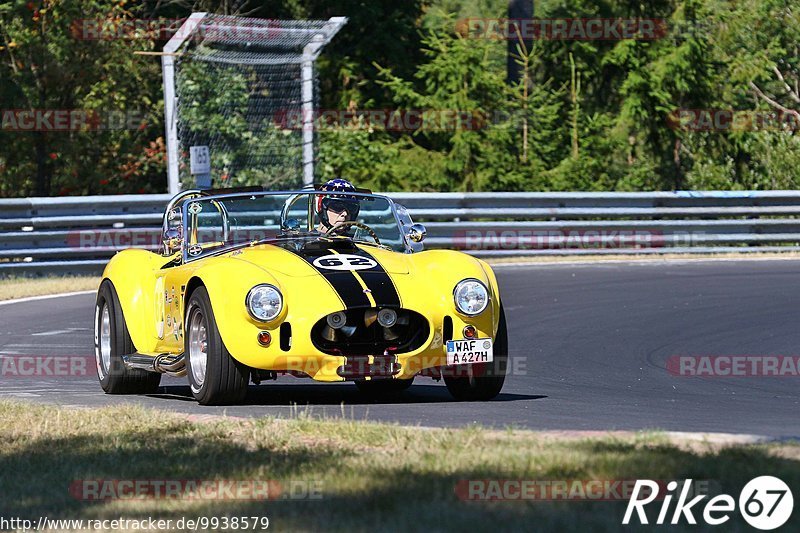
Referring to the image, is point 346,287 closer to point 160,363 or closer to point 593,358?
point 160,363

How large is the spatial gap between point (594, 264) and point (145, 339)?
11427 mm

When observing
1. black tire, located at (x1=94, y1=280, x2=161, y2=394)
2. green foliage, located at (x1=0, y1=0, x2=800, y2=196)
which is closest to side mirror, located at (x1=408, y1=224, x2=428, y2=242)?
black tire, located at (x1=94, y1=280, x2=161, y2=394)

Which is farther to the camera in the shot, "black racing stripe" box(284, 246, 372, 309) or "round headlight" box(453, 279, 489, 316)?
"round headlight" box(453, 279, 489, 316)

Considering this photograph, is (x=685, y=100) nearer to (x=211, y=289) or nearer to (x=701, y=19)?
(x=701, y=19)

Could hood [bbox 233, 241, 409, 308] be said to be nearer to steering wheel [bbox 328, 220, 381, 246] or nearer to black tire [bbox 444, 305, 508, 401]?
A: steering wheel [bbox 328, 220, 381, 246]

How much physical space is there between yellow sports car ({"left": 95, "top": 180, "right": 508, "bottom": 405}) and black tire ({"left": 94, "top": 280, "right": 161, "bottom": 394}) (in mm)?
11

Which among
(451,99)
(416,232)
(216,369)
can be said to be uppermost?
(451,99)

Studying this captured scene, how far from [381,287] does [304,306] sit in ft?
1.54

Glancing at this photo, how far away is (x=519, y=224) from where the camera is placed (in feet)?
69.5

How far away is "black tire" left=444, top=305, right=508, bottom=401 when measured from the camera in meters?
8.86

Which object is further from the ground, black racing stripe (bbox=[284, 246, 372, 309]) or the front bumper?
black racing stripe (bbox=[284, 246, 372, 309])

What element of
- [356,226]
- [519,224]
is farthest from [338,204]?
[519,224]

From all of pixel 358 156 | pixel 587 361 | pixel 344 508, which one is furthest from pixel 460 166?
pixel 344 508

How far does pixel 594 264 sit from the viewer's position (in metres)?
20.4
